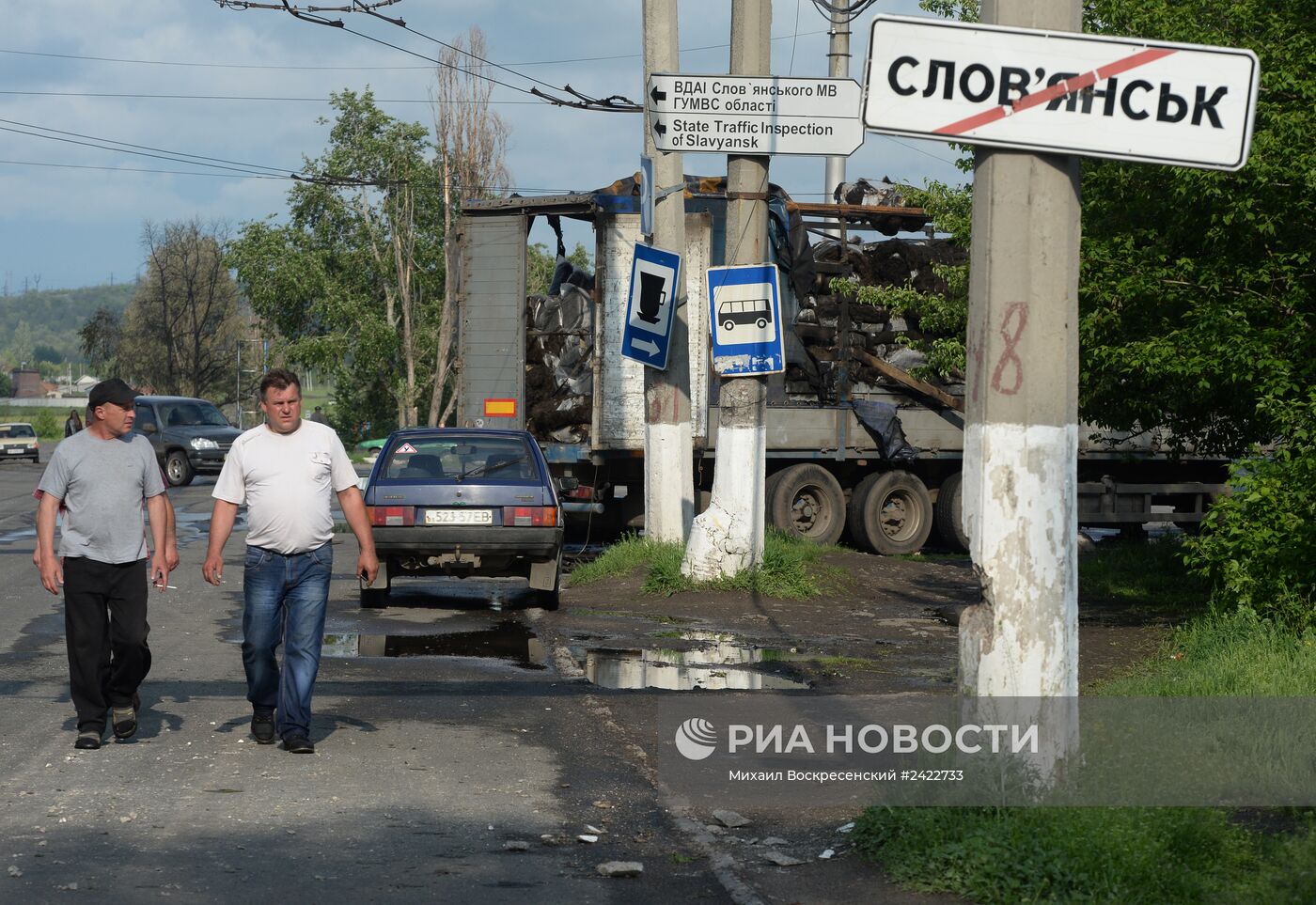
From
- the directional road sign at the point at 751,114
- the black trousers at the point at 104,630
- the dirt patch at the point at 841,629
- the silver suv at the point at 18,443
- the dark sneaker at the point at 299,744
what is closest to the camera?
the dark sneaker at the point at 299,744

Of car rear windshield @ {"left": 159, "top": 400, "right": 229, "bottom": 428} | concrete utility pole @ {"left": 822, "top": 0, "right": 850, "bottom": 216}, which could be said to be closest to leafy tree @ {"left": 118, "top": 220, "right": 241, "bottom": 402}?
car rear windshield @ {"left": 159, "top": 400, "right": 229, "bottom": 428}

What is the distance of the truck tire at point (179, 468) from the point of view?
34.7 meters

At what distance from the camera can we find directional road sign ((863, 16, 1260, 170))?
4988 millimetres

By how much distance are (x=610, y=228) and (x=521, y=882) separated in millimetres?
13039

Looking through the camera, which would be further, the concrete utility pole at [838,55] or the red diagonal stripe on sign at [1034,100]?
the concrete utility pole at [838,55]

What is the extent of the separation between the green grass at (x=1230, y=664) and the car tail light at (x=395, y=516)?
619cm

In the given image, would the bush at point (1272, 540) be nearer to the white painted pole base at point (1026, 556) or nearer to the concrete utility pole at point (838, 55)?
the white painted pole base at point (1026, 556)

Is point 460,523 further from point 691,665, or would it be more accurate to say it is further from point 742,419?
point 691,665

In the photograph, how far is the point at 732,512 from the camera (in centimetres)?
1347

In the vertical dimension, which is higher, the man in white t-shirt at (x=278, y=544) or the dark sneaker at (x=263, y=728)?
the man in white t-shirt at (x=278, y=544)

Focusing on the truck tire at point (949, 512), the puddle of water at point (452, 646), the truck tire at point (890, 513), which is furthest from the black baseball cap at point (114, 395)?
the truck tire at point (949, 512)

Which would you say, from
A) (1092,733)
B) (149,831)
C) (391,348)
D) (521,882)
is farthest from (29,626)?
(391,348)

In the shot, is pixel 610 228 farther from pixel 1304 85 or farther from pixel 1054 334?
pixel 1054 334

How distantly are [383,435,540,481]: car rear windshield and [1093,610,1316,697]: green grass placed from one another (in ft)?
19.7
